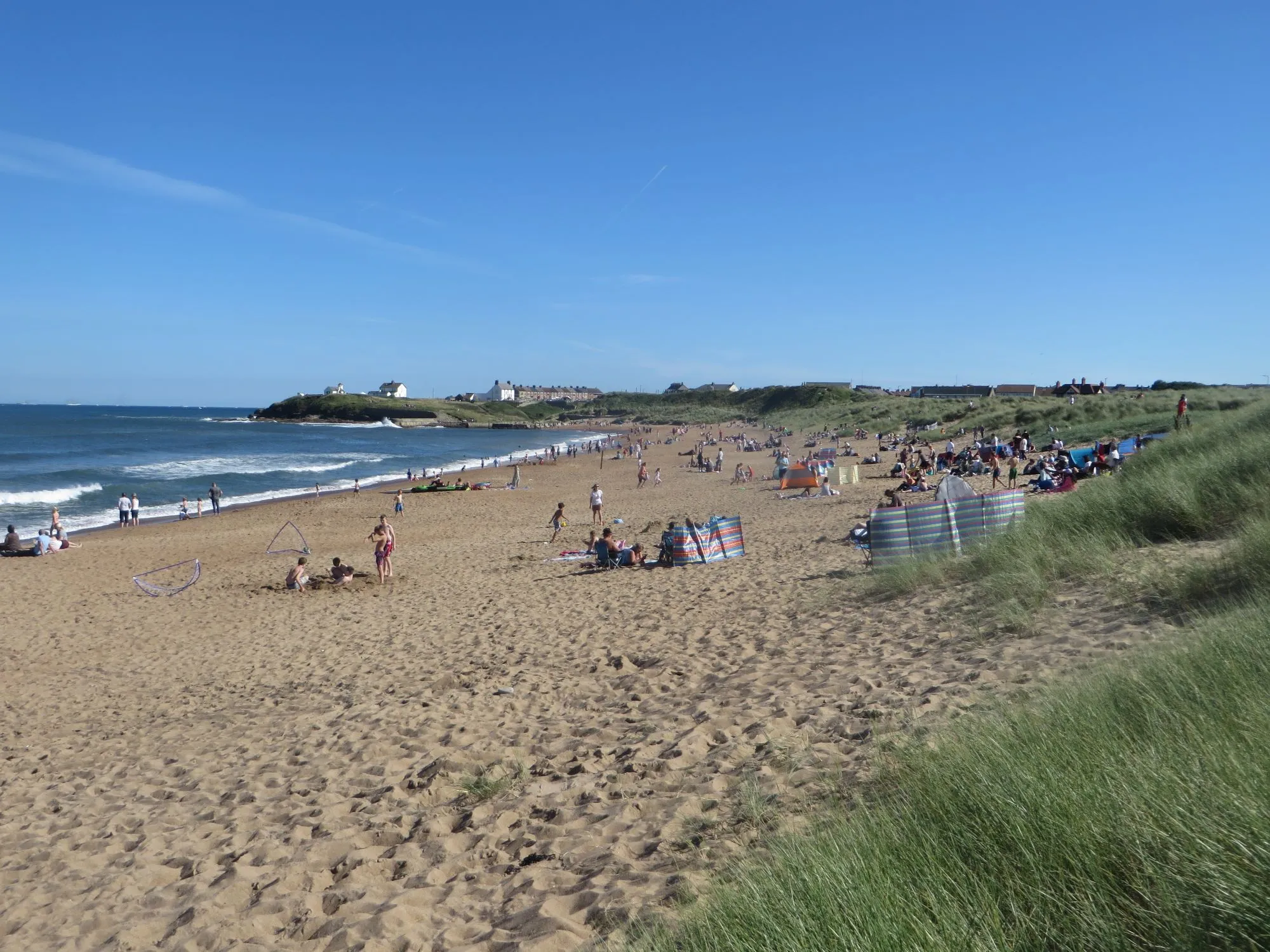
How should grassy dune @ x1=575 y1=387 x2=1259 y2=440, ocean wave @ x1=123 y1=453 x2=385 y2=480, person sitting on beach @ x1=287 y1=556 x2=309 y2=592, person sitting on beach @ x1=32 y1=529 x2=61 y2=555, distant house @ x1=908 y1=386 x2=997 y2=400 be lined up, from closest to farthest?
1. person sitting on beach @ x1=287 y1=556 x2=309 y2=592
2. person sitting on beach @ x1=32 y1=529 x2=61 y2=555
3. grassy dune @ x1=575 y1=387 x2=1259 y2=440
4. ocean wave @ x1=123 y1=453 x2=385 y2=480
5. distant house @ x1=908 y1=386 x2=997 y2=400

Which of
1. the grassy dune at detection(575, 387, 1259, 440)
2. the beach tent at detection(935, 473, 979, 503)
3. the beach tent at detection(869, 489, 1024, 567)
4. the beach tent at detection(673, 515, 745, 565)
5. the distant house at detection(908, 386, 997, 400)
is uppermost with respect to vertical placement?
the distant house at detection(908, 386, 997, 400)

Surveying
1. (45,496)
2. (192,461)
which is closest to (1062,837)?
(45,496)

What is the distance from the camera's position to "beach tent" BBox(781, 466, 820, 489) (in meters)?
25.1

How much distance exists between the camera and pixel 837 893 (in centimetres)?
264

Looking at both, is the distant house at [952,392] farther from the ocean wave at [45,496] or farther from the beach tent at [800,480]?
the ocean wave at [45,496]

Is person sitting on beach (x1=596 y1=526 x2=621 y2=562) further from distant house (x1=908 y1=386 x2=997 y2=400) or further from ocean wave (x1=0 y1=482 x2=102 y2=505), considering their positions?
distant house (x1=908 y1=386 x2=997 y2=400)

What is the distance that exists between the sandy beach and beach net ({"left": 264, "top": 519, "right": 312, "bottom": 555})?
250 inches

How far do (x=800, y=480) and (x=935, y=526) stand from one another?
15087mm

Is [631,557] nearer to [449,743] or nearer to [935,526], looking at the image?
[935,526]

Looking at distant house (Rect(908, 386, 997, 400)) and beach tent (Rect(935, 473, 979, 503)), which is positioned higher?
distant house (Rect(908, 386, 997, 400))

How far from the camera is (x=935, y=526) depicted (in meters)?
10.2

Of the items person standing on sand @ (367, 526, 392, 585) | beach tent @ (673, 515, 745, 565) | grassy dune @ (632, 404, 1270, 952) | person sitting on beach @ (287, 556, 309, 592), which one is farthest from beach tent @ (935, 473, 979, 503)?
person sitting on beach @ (287, 556, 309, 592)

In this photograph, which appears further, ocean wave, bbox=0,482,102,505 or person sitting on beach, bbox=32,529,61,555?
ocean wave, bbox=0,482,102,505

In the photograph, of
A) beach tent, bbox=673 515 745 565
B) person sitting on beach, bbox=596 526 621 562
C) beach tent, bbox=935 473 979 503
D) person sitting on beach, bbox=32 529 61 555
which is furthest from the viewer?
person sitting on beach, bbox=32 529 61 555
